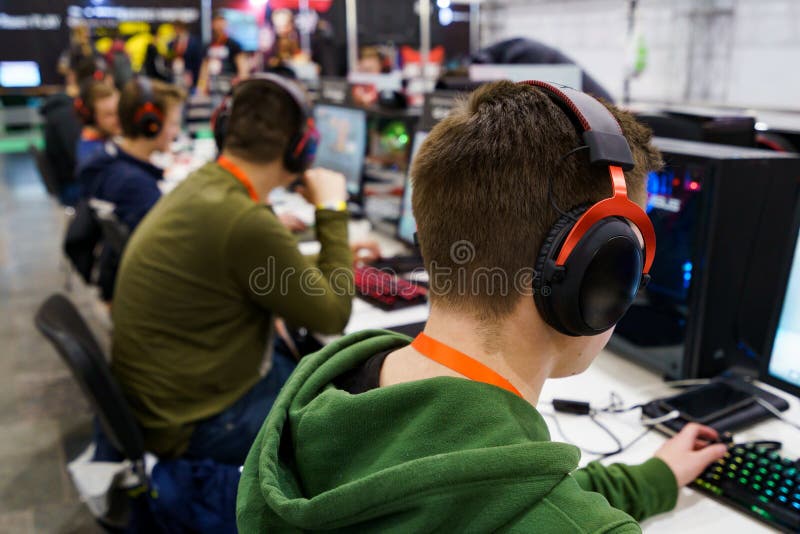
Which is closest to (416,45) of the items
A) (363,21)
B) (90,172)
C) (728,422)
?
(363,21)

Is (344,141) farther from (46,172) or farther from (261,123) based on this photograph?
(46,172)

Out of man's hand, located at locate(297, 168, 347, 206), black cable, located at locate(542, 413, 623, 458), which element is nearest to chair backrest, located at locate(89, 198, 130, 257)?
man's hand, located at locate(297, 168, 347, 206)

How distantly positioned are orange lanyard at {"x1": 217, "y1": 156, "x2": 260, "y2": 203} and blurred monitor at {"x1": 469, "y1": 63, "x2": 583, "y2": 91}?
2.60ft

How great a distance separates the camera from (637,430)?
4.29 feet

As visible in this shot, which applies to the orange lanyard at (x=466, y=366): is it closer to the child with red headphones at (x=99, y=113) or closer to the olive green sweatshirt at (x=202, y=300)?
the olive green sweatshirt at (x=202, y=300)

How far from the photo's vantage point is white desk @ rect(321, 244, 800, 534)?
1042 millimetres

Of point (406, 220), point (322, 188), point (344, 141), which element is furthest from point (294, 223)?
point (322, 188)

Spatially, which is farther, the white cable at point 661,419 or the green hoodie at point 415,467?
the white cable at point 661,419

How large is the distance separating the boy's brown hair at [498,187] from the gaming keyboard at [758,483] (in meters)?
0.59

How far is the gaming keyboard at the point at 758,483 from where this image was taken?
1.02 metres

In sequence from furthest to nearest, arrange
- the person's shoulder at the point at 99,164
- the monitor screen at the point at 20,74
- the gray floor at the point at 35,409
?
1. the monitor screen at the point at 20,74
2. the person's shoulder at the point at 99,164
3. the gray floor at the point at 35,409

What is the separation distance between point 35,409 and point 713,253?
2.76 metres

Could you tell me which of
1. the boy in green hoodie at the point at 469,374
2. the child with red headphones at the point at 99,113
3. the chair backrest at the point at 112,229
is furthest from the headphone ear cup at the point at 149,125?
the boy in green hoodie at the point at 469,374

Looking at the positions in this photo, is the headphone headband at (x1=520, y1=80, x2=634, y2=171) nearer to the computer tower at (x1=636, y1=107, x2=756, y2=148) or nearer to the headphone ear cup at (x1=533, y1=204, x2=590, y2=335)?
the headphone ear cup at (x1=533, y1=204, x2=590, y2=335)
